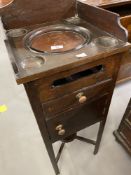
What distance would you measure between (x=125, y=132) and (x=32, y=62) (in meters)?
0.94

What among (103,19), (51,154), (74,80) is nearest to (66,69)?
(74,80)

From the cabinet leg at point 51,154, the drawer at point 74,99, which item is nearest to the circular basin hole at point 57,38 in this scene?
the drawer at point 74,99

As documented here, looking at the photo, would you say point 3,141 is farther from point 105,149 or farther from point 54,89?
point 54,89

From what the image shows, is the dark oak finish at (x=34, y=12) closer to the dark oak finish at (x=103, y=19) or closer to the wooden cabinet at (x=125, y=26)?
the dark oak finish at (x=103, y=19)

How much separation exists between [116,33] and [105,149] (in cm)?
93

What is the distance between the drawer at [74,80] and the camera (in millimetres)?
597

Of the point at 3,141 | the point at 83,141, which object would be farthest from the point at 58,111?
the point at 3,141

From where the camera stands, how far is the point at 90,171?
1.15 meters

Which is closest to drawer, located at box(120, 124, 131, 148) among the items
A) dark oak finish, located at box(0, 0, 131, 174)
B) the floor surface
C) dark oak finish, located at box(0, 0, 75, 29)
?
the floor surface

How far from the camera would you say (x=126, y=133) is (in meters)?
1.18

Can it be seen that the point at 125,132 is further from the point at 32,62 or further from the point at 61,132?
the point at 32,62

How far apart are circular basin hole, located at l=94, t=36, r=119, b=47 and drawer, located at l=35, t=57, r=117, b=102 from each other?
0.19 ft

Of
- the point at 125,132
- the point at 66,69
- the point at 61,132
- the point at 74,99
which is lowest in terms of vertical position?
the point at 125,132

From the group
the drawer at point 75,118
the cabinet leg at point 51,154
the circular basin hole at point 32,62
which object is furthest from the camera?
the cabinet leg at point 51,154
